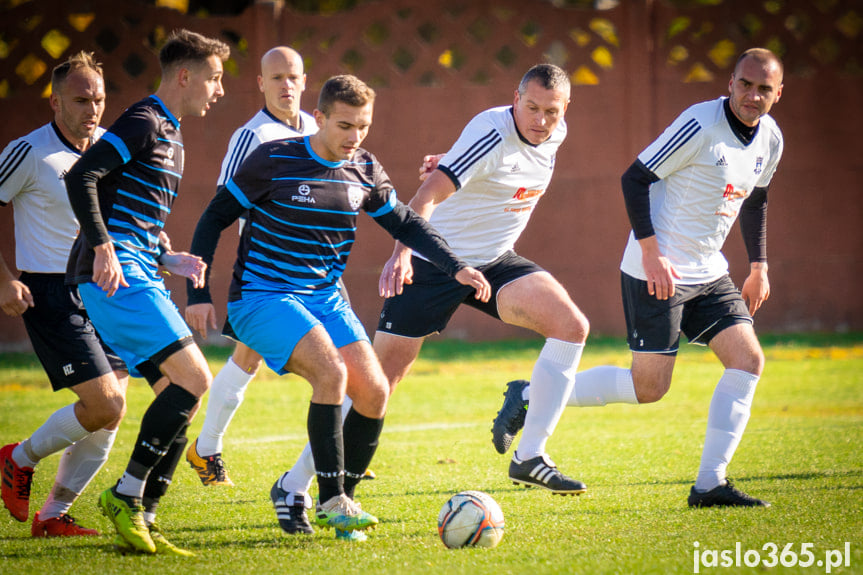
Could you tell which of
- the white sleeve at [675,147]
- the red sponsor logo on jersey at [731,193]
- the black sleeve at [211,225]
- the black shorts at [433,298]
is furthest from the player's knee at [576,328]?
the black sleeve at [211,225]

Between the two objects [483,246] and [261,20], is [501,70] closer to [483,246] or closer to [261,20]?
[261,20]

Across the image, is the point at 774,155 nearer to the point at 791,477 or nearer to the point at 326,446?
the point at 791,477

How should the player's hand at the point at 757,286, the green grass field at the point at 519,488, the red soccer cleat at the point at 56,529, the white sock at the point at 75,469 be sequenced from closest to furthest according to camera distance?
the green grass field at the point at 519,488 < the red soccer cleat at the point at 56,529 < the white sock at the point at 75,469 < the player's hand at the point at 757,286

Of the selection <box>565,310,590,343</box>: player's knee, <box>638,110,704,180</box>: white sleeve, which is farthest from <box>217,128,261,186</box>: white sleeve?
<box>638,110,704,180</box>: white sleeve

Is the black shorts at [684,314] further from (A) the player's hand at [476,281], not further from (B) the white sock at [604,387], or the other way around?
(A) the player's hand at [476,281]

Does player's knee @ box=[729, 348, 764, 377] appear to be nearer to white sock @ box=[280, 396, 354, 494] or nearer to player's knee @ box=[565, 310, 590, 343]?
player's knee @ box=[565, 310, 590, 343]

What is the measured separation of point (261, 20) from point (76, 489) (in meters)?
8.51

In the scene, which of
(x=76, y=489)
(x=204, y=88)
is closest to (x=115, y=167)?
(x=204, y=88)

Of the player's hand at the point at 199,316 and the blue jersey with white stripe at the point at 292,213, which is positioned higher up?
the blue jersey with white stripe at the point at 292,213

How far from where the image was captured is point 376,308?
12609 millimetres

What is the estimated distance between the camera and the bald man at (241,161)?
601 centimetres

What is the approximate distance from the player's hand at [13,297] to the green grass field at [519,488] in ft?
3.72

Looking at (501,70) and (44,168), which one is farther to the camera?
(501,70)

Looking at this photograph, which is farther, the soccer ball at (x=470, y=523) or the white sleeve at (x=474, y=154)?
the white sleeve at (x=474, y=154)
